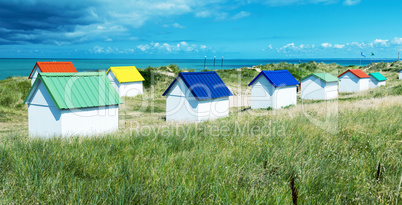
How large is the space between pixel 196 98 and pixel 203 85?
1320 millimetres

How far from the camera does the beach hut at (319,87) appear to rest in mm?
32688

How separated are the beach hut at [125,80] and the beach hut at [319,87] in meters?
18.0

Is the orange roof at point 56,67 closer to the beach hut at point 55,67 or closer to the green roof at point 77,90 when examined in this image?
the beach hut at point 55,67

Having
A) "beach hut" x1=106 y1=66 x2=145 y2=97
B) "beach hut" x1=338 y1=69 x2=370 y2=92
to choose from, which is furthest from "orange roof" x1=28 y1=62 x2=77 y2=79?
"beach hut" x1=338 y1=69 x2=370 y2=92

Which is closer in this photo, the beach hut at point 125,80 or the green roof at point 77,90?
the green roof at point 77,90

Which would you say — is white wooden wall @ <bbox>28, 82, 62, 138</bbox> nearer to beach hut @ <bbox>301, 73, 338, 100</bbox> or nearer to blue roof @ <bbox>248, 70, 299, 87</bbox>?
blue roof @ <bbox>248, 70, 299, 87</bbox>

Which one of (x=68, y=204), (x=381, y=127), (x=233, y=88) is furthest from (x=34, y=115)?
(x=233, y=88)

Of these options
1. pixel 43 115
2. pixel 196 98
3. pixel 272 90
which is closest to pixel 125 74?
pixel 272 90

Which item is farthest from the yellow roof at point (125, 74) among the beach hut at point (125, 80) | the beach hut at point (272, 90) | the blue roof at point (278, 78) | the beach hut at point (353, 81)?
the beach hut at point (353, 81)

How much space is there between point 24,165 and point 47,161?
33cm

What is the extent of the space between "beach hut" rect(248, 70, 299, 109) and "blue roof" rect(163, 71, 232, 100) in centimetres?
673

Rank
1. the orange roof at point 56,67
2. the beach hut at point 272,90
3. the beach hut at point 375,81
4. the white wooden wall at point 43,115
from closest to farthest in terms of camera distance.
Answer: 1. the white wooden wall at point 43,115
2. the beach hut at point 272,90
3. the orange roof at point 56,67
4. the beach hut at point 375,81

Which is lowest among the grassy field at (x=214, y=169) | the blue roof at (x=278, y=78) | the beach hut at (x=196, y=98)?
the grassy field at (x=214, y=169)

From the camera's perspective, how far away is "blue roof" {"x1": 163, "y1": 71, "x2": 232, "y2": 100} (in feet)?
60.4
